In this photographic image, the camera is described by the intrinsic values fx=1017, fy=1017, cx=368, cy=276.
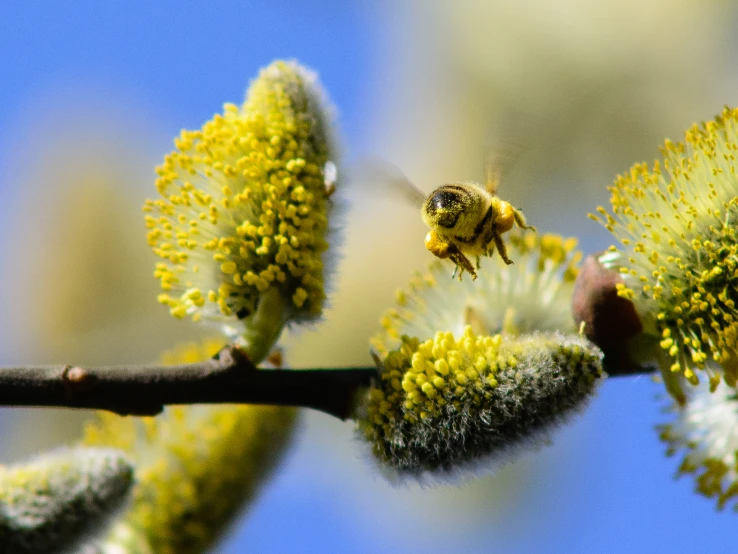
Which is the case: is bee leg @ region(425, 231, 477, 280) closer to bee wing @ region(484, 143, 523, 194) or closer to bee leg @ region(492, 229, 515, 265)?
bee leg @ region(492, 229, 515, 265)

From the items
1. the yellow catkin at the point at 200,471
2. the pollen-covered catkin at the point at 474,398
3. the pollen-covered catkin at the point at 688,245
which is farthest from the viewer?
the yellow catkin at the point at 200,471

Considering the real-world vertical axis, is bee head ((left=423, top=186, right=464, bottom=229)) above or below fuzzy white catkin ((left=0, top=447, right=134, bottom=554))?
above

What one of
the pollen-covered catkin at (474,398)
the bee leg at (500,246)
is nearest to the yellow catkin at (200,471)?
the pollen-covered catkin at (474,398)

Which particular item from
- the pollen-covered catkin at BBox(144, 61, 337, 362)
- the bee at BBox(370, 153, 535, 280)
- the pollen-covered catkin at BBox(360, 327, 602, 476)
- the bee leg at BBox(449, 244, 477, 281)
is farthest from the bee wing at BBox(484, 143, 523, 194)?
the pollen-covered catkin at BBox(360, 327, 602, 476)

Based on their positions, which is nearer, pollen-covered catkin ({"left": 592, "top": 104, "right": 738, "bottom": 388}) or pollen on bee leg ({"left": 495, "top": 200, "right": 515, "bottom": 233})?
pollen-covered catkin ({"left": 592, "top": 104, "right": 738, "bottom": 388})

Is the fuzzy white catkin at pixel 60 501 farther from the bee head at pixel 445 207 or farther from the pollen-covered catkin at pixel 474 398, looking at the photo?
the bee head at pixel 445 207

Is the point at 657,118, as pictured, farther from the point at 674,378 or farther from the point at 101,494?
the point at 101,494

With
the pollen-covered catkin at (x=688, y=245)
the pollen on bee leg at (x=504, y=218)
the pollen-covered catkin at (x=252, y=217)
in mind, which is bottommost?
the pollen-covered catkin at (x=252, y=217)

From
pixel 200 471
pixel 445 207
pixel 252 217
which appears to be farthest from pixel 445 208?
pixel 200 471

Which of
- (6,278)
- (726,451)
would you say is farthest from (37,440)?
(726,451)

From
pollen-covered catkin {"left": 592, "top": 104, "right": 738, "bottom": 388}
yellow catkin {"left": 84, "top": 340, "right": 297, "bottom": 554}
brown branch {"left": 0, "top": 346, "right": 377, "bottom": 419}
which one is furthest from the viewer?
yellow catkin {"left": 84, "top": 340, "right": 297, "bottom": 554}
